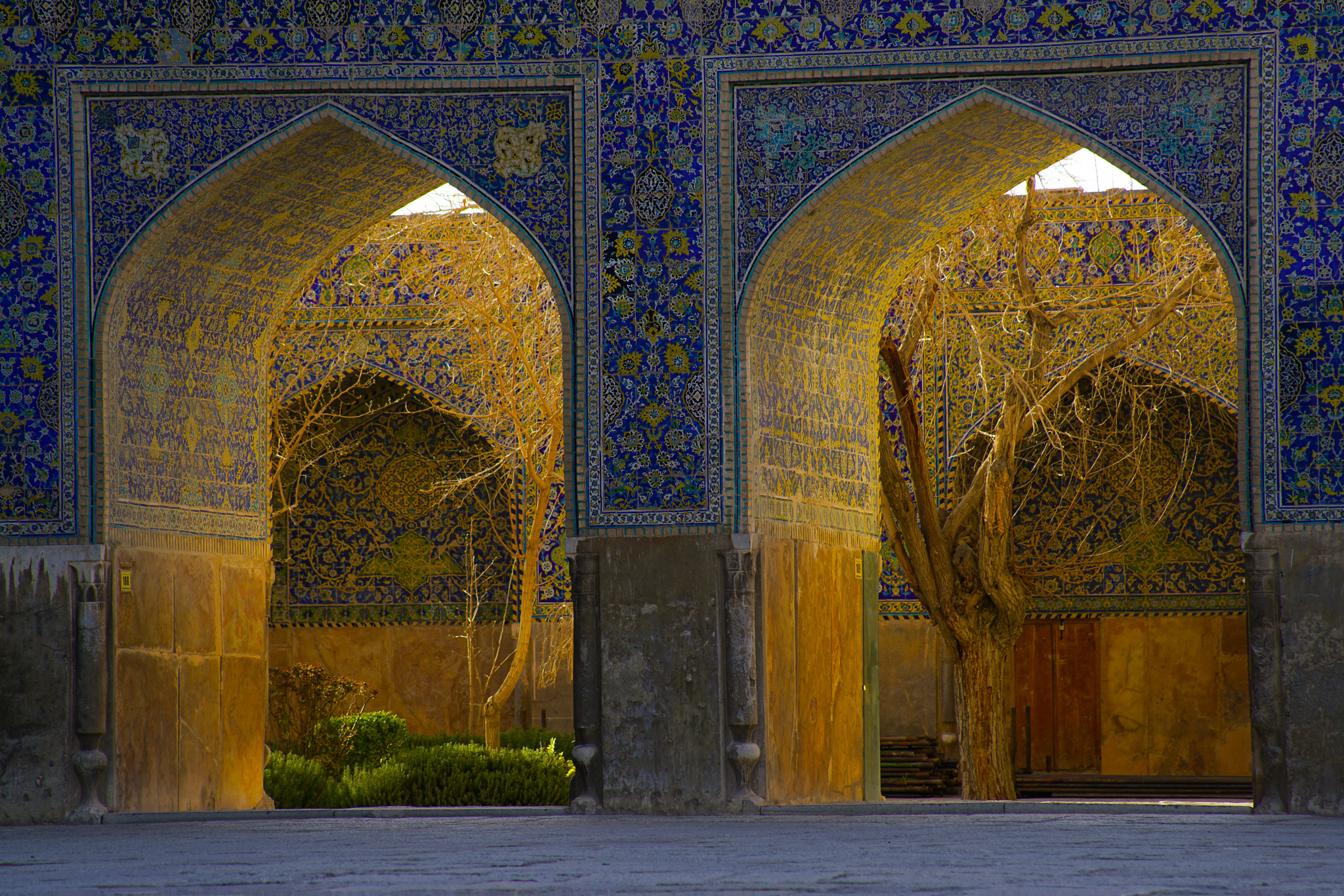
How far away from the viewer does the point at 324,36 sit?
8.47 metres

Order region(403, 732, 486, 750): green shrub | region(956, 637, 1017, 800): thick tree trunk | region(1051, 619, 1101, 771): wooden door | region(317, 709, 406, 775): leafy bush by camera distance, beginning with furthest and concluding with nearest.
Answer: region(1051, 619, 1101, 771): wooden door, region(403, 732, 486, 750): green shrub, region(317, 709, 406, 775): leafy bush, region(956, 637, 1017, 800): thick tree trunk

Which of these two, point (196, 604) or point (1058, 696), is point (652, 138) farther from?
point (1058, 696)

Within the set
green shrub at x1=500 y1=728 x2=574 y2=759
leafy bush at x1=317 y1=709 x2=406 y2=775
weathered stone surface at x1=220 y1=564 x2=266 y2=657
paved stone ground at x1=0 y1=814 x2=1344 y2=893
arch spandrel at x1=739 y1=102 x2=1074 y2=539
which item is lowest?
green shrub at x1=500 y1=728 x2=574 y2=759

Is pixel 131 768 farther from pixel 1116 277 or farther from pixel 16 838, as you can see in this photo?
pixel 1116 277

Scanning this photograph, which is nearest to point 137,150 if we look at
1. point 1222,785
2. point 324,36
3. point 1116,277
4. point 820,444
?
point 324,36

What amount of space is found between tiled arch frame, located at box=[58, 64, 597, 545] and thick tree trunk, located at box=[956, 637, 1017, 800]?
455 centimetres

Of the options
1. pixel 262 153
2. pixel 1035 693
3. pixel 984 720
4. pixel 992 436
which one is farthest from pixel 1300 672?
pixel 1035 693

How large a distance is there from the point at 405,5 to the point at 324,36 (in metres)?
0.41

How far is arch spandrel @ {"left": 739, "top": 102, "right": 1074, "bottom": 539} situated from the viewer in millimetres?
8383

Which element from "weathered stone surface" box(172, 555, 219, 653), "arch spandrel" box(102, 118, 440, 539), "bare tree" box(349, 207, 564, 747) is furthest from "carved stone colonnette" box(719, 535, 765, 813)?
"bare tree" box(349, 207, 564, 747)

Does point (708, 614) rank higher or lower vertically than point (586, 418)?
lower

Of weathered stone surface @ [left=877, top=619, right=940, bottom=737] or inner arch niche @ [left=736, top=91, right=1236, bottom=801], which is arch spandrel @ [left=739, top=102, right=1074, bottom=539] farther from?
weathered stone surface @ [left=877, top=619, right=940, bottom=737]

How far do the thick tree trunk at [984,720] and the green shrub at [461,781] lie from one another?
266cm

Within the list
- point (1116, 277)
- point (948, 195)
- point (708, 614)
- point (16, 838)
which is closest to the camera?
point (16, 838)
